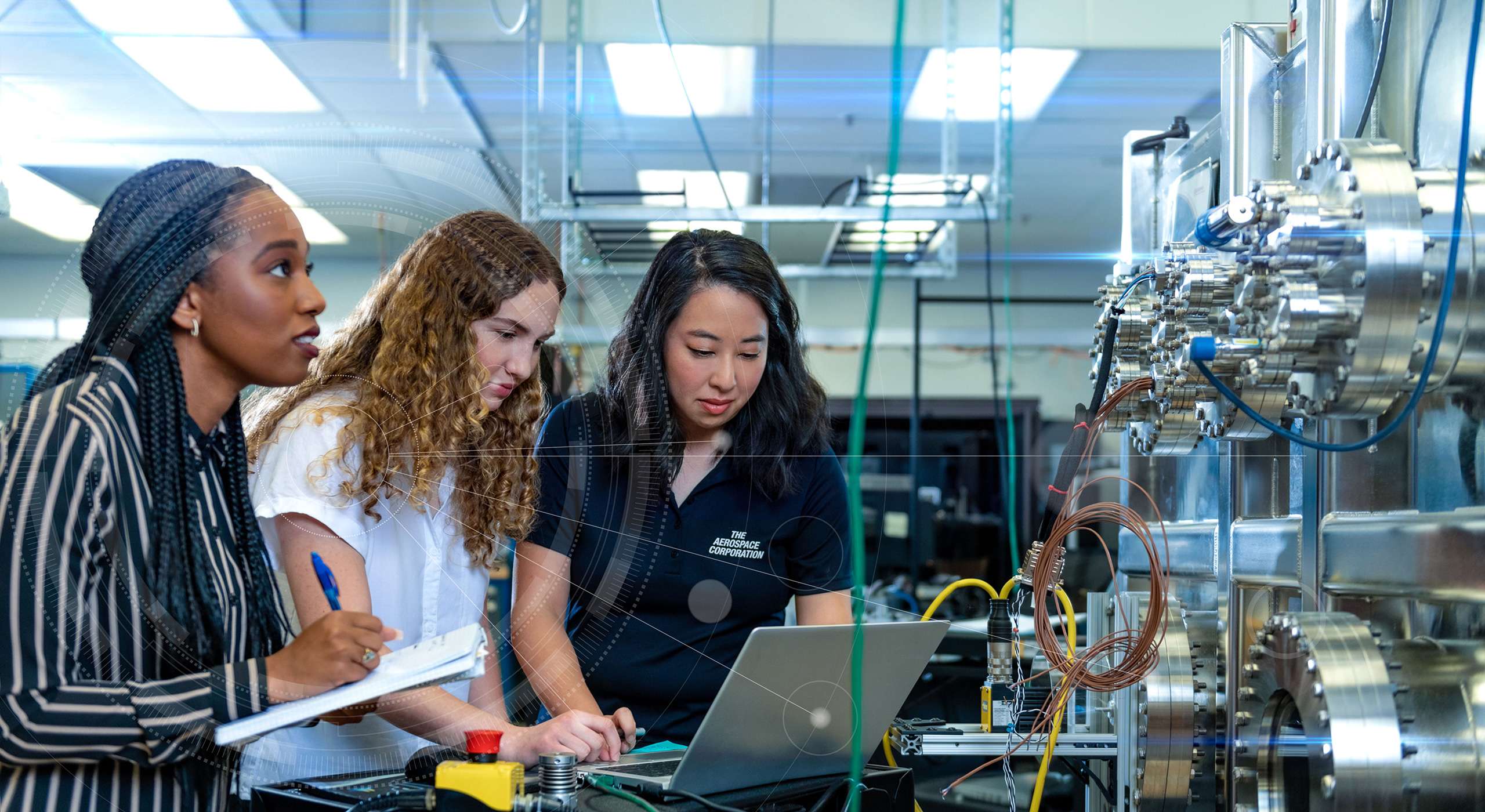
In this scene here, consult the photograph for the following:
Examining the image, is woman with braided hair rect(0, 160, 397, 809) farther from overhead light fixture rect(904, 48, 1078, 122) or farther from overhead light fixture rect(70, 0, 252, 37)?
overhead light fixture rect(904, 48, 1078, 122)

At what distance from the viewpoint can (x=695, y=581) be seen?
1257 millimetres

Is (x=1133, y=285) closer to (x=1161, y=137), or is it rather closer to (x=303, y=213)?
(x=1161, y=137)

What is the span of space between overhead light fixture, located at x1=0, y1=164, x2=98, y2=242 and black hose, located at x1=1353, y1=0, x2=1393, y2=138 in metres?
1.02

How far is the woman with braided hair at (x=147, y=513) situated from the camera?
2.55 feet

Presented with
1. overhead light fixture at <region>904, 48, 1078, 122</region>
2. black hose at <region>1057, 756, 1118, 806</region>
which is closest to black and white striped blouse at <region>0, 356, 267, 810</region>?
black hose at <region>1057, 756, 1118, 806</region>

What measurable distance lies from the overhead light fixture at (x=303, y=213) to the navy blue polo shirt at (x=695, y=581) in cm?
39

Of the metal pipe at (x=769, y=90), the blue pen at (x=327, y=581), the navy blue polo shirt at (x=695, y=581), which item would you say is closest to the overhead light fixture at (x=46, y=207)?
the blue pen at (x=327, y=581)

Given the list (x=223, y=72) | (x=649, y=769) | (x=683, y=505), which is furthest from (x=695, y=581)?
(x=223, y=72)

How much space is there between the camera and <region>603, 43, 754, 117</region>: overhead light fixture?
8.85 ft

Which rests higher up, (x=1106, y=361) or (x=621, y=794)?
(x=1106, y=361)

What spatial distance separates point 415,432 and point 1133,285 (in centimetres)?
81

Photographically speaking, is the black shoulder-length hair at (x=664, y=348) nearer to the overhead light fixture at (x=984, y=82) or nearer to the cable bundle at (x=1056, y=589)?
the cable bundle at (x=1056, y=589)

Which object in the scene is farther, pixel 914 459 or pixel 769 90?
pixel 914 459


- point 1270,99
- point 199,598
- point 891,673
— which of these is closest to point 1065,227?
point 1270,99
